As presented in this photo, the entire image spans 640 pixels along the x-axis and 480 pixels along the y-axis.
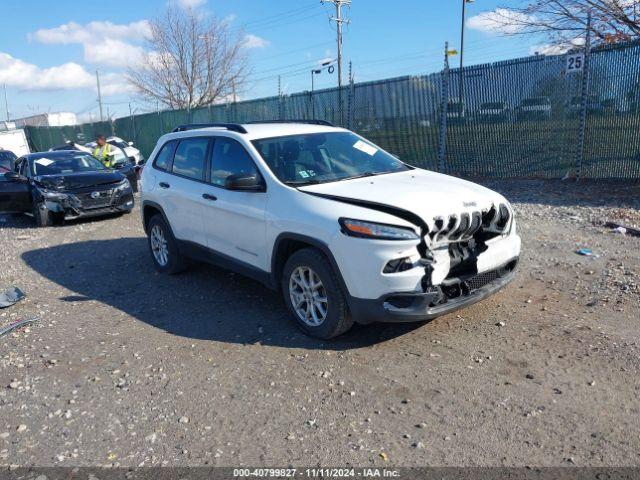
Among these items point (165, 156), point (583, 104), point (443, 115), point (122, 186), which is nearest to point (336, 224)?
point (165, 156)

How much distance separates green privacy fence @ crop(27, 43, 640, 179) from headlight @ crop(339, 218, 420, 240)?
27.0 feet

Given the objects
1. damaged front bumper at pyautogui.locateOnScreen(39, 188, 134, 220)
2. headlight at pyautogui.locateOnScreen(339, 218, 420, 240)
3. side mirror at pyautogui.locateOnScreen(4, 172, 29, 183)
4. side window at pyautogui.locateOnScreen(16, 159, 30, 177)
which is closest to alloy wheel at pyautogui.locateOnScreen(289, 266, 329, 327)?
headlight at pyautogui.locateOnScreen(339, 218, 420, 240)

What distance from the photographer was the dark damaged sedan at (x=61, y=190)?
10.4 m

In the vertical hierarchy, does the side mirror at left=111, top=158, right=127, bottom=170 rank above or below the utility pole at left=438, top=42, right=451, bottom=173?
below

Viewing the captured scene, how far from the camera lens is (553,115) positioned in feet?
36.9

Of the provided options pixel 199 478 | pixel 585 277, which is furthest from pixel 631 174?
pixel 199 478

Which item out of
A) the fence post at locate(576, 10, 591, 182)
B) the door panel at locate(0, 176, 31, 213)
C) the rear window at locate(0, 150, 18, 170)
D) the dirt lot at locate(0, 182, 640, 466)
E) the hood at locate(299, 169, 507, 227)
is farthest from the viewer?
the rear window at locate(0, 150, 18, 170)

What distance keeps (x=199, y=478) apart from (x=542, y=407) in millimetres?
2120

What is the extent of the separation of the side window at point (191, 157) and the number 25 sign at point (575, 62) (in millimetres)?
8165

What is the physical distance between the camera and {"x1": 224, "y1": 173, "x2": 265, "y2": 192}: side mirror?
15.9 feet

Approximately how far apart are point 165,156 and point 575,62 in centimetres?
830

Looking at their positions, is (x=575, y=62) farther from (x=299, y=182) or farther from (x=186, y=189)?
(x=186, y=189)

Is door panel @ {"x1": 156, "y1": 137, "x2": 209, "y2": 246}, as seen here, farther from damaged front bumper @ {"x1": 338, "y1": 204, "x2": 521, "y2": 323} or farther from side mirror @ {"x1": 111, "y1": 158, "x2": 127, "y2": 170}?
side mirror @ {"x1": 111, "y1": 158, "x2": 127, "y2": 170}

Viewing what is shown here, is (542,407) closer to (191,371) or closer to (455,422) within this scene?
(455,422)
